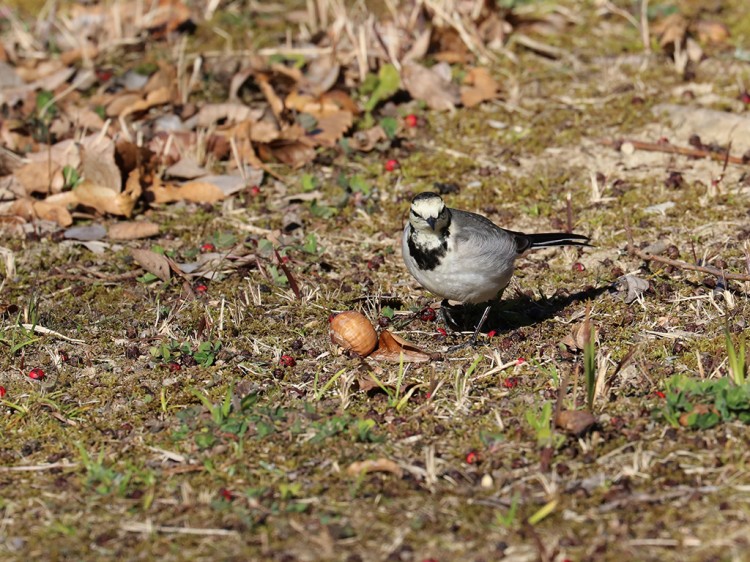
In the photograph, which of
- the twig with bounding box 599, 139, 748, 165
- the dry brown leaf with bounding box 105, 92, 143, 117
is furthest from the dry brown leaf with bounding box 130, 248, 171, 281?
the twig with bounding box 599, 139, 748, 165

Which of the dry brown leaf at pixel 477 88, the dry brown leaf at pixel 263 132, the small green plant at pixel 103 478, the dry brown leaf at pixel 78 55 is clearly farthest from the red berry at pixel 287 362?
the dry brown leaf at pixel 78 55

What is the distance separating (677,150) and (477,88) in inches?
72.1

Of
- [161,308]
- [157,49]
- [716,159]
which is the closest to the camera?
[161,308]

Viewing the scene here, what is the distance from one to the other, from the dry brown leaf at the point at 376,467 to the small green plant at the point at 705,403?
50.3 inches

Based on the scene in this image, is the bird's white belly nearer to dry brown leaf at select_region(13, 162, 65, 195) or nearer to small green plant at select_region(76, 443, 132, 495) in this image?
small green plant at select_region(76, 443, 132, 495)

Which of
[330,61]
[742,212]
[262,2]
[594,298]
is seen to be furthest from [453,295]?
[262,2]

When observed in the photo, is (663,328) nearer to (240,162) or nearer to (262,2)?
(240,162)

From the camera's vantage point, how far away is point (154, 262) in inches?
257

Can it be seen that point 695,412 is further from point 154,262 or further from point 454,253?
point 154,262

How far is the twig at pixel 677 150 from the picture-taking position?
25.0 ft

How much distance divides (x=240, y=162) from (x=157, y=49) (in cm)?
228

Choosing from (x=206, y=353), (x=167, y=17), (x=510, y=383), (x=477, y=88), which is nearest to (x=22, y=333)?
(x=206, y=353)

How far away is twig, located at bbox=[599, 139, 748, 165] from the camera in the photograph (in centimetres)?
762

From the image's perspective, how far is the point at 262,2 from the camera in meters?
10.3
